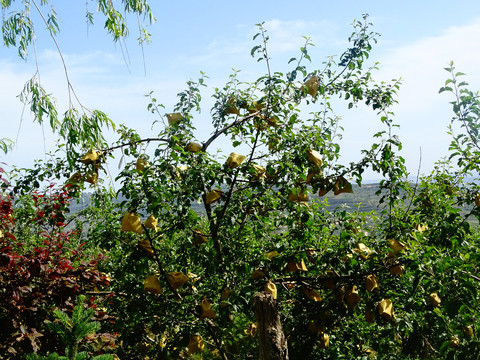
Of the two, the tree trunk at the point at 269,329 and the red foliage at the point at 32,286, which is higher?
the red foliage at the point at 32,286

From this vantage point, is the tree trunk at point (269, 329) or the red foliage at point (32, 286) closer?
the tree trunk at point (269, 329)

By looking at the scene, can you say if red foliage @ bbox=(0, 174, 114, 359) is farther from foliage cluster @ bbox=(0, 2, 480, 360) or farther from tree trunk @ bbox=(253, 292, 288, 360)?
tree trunk @ bbox=(253, 292, 288, 360)

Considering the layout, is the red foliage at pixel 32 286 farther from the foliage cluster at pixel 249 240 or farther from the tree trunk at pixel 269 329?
the tree trunk at pixel 269 329

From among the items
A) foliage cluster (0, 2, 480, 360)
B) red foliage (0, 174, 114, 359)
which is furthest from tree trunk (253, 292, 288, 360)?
red foliage (0, 174, 114, 359)

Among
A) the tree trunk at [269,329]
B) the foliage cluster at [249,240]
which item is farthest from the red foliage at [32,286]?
the tree trunk at [269,329]

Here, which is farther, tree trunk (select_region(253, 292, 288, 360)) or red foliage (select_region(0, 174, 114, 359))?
red foliage (select_region(0, 174, 114, 359))

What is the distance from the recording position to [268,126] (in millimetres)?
2867

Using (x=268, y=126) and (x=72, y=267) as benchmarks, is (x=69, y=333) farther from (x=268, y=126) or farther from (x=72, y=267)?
(x=268, y=126)

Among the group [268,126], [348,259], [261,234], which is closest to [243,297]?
[261,234]

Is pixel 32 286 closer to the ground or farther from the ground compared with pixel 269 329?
farther from the ground

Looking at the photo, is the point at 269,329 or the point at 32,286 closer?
the point at 269,329

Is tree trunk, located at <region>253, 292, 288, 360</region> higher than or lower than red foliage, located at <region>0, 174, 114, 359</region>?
lower

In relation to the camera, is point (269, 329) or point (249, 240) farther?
point (249, 240)

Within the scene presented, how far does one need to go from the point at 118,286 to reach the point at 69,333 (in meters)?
1.78
